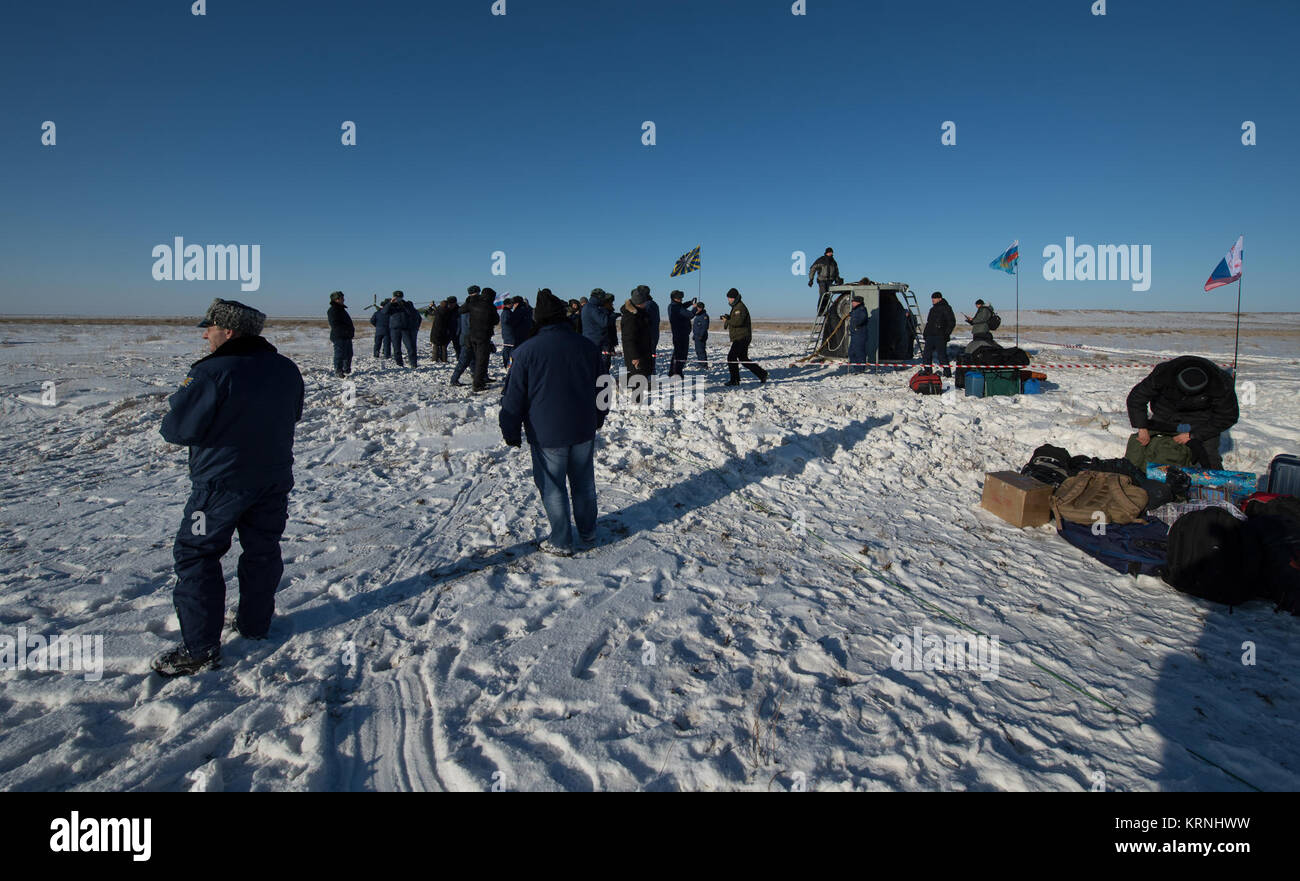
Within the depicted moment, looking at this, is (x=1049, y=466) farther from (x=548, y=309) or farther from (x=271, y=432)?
(x=271, y=432)

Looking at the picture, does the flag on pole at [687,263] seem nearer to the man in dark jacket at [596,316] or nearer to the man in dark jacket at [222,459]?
the man in dark jacket at [596,316]

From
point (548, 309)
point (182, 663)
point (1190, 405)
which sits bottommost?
point (182, 663)

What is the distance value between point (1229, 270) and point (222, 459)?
42.9ft

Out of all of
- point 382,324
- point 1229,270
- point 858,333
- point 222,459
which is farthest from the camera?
point 382,324

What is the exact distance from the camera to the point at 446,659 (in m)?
3.42

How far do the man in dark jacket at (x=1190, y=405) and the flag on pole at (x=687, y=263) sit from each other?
37.6 feet

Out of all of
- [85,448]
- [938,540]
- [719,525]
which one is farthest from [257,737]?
[85,448]

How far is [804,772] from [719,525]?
10.7ft

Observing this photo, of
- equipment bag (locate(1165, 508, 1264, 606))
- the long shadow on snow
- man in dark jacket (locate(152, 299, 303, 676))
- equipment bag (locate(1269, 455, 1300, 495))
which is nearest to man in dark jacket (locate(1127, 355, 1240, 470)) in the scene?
equipment bag (locate(1269, 455, 1300, 495))

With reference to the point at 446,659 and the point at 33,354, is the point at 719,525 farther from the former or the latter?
the point at 33,354

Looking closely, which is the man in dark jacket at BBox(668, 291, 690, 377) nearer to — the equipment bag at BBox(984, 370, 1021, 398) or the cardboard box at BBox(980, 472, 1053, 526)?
the equipment bag at BBox(984, 370, 1021, 398)

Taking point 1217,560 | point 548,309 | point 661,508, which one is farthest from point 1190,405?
point 548,309

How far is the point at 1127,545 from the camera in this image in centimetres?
525

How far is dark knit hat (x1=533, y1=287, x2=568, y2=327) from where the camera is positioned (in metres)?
4.70
